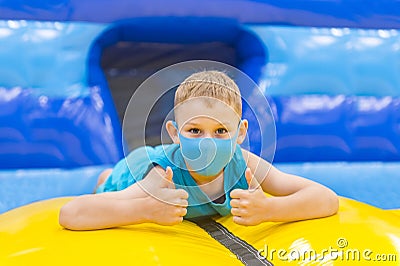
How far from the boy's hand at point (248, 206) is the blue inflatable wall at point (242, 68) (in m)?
0.47

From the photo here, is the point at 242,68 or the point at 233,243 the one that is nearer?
the point at 233,243

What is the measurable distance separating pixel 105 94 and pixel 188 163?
0.71m

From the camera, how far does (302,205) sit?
0.97 metres

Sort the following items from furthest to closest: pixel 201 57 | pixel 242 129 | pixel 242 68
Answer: pixel 201 57
pixel 242 68
pixel 242 129

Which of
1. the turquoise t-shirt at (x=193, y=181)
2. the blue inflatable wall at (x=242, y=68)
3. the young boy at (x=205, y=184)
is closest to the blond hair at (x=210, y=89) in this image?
the young boy at (x=205, y=184)

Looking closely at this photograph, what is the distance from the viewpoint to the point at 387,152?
165 centimetres

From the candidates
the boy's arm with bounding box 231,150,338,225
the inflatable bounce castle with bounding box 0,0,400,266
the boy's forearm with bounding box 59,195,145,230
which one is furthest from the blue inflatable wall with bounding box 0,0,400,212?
the boy's forearm with bounding box 59,195,145,230

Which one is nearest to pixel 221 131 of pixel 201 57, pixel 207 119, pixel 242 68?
pixel 207 119

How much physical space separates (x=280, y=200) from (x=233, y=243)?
101mm

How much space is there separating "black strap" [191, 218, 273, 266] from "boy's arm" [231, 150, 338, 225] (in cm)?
4

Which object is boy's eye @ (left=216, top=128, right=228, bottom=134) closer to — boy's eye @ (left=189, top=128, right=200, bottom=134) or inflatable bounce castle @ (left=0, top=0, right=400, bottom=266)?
boy's eye @ (left=189, top=128, right=200, bottom=134)

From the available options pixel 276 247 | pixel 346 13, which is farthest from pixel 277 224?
pixel 346 13

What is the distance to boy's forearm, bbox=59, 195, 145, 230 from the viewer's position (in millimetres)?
911

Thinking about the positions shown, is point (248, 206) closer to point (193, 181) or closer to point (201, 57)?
point (193, 181)
